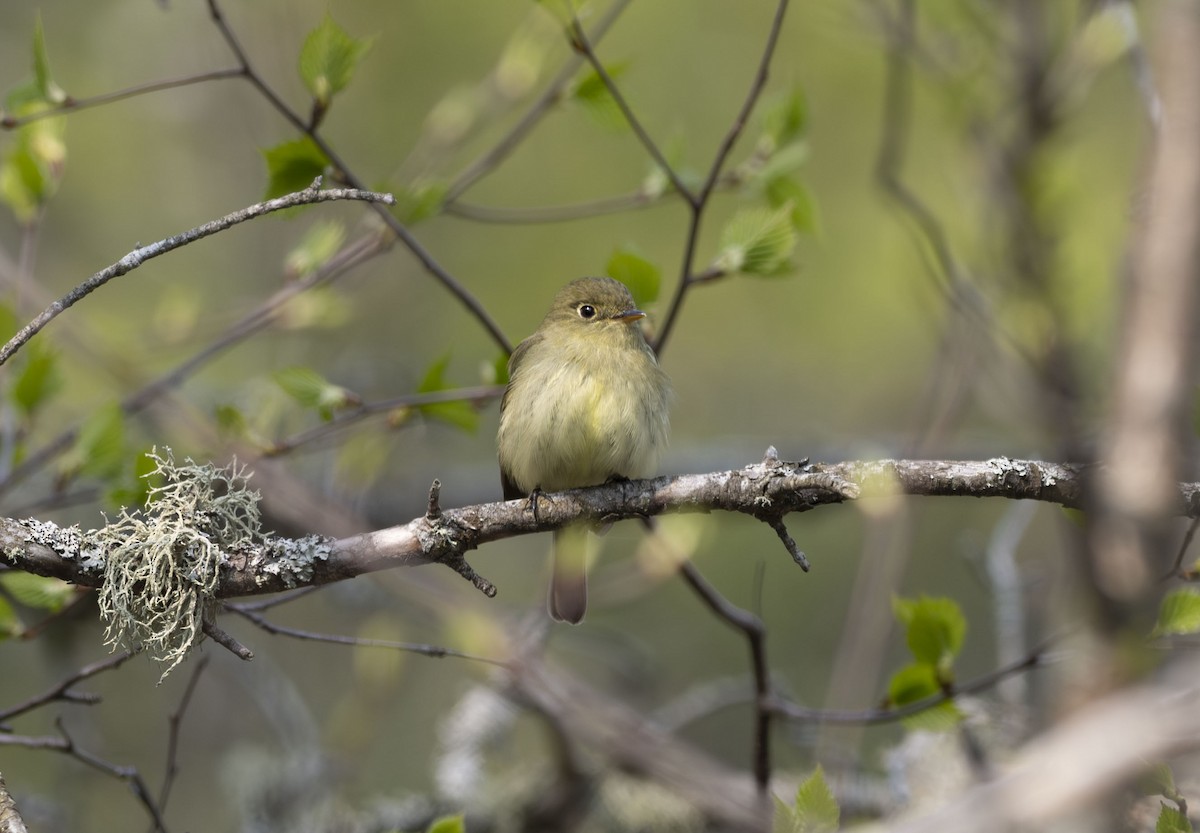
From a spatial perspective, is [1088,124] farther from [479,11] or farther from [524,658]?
[524,658]

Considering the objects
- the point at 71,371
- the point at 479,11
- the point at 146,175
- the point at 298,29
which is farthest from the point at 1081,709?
the point at 146,175

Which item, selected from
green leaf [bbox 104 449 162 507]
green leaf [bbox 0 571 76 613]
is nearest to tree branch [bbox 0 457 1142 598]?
green leaf [bbox 104 449 162 507]

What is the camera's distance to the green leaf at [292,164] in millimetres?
3607

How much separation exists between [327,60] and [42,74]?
2.94ft

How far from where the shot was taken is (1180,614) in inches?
121

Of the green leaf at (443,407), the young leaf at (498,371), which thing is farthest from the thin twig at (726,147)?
the green leaf at (443,407)

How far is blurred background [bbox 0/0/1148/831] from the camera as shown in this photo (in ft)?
16.4

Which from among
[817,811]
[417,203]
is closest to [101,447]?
[417,203]

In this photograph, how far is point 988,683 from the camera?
341cm

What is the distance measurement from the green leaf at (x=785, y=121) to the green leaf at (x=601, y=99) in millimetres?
571

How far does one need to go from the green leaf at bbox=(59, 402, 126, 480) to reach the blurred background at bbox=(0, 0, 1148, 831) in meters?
0.49

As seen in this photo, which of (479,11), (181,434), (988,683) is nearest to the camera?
(988,683)

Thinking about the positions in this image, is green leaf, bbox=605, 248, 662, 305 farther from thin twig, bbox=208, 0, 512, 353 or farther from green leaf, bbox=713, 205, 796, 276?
thin twig, bbox=208, 0, 512, 353

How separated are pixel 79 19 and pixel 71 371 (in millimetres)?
4605
